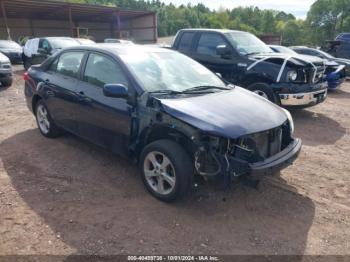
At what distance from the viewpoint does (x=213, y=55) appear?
794 centimetres

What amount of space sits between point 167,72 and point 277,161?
5.79ft

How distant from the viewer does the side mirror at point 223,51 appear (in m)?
7.54

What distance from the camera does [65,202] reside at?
3766 mm

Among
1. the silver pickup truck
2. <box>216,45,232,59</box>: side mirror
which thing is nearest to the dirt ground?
<box>216,45,232,59</box>: side mirror

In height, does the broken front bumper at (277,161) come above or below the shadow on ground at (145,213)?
above

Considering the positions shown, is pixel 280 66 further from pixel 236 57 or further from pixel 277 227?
pixel 277 227

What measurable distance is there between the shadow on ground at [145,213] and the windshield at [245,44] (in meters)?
4.21

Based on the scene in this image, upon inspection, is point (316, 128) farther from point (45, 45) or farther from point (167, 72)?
point (45, 45)

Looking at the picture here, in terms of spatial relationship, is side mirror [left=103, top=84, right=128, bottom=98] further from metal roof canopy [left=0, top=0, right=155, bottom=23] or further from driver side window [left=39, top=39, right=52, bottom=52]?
metal roof canopy [left=0, top=0, right=155, bottom=23]

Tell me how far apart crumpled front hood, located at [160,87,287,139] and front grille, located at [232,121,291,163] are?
3.5 inches

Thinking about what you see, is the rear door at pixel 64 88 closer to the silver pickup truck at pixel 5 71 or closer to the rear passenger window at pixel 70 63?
the rear passenger window at pixel 70 63

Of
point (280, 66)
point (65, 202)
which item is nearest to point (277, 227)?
point (65, 202)

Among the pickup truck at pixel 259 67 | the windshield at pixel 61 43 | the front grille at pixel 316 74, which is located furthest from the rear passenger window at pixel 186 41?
the windshield at pixel 61 43

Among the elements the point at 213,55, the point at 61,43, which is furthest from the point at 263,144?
the point at 61,43
